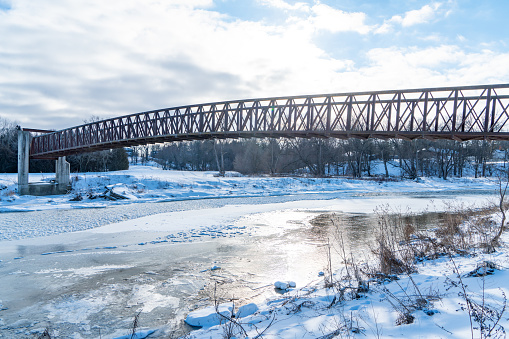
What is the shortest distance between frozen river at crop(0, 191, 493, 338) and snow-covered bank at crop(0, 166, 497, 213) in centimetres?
859

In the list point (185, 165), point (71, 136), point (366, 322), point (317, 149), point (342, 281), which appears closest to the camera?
point (366, 322)

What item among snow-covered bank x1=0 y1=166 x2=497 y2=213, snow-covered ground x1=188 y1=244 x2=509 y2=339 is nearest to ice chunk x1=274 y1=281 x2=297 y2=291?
snow-covered ground x1=188 y1=244 x2=509 y2=339

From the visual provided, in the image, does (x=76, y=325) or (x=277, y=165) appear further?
(x=277, y=165)

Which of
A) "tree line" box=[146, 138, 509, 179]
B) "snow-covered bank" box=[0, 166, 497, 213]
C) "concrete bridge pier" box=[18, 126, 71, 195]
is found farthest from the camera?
"tree line" box=[146, 138, 509, 179]

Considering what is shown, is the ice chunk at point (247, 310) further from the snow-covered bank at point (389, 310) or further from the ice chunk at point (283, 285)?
the ice chunk at point (283, 285)

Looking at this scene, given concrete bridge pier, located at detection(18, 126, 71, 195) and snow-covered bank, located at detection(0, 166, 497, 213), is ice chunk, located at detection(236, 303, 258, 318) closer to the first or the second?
snow-covered bank, located at detection(0, 166, 497, 213)

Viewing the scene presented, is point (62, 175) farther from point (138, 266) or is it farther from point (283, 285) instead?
point (283, 285)

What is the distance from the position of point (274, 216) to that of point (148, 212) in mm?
7987

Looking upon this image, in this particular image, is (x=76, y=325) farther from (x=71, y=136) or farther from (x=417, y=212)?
(x=71, y=136)

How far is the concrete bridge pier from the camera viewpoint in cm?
2955

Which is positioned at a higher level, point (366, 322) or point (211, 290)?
point (366, 322)

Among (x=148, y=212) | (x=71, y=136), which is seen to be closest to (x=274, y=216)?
(x=148, y=212)

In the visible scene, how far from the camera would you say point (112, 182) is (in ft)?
109

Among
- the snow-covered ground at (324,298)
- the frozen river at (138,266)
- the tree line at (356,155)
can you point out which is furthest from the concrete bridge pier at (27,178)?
the tree line at (356,155)
